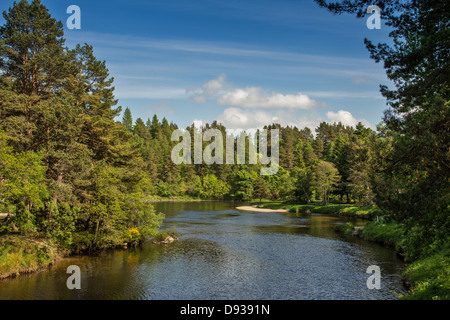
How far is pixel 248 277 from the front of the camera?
24.1 meters

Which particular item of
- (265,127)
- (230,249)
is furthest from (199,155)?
(230,249)

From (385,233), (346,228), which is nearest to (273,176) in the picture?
(346,228)

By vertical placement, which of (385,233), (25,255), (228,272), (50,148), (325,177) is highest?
→ (50,148)

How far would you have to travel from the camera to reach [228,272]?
2536 centimetres

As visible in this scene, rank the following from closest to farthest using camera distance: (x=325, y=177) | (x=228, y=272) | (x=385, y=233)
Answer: (x=228, y=272) < (x=385, y=233) < (x=325, y=177)

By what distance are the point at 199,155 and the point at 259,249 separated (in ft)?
347

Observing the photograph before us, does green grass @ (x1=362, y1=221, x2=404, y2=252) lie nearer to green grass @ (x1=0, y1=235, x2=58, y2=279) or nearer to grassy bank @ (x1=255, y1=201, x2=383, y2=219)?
grassy bank @ (x1=255, y1=201, x2=383, y2=219)

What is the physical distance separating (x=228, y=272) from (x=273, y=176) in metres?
93.0

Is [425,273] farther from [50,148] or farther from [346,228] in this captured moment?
[50,148]

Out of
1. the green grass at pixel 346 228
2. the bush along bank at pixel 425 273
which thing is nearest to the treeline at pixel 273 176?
the green grass at pixel 346 228

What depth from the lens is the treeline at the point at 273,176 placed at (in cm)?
7650

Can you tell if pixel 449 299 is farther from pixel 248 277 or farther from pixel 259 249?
pixel 259 249

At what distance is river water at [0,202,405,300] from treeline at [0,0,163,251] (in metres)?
3.59

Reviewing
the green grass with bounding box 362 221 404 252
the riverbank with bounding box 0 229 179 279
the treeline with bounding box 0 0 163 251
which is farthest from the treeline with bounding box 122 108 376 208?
the riverbank with bounding box 0 229 179 279
